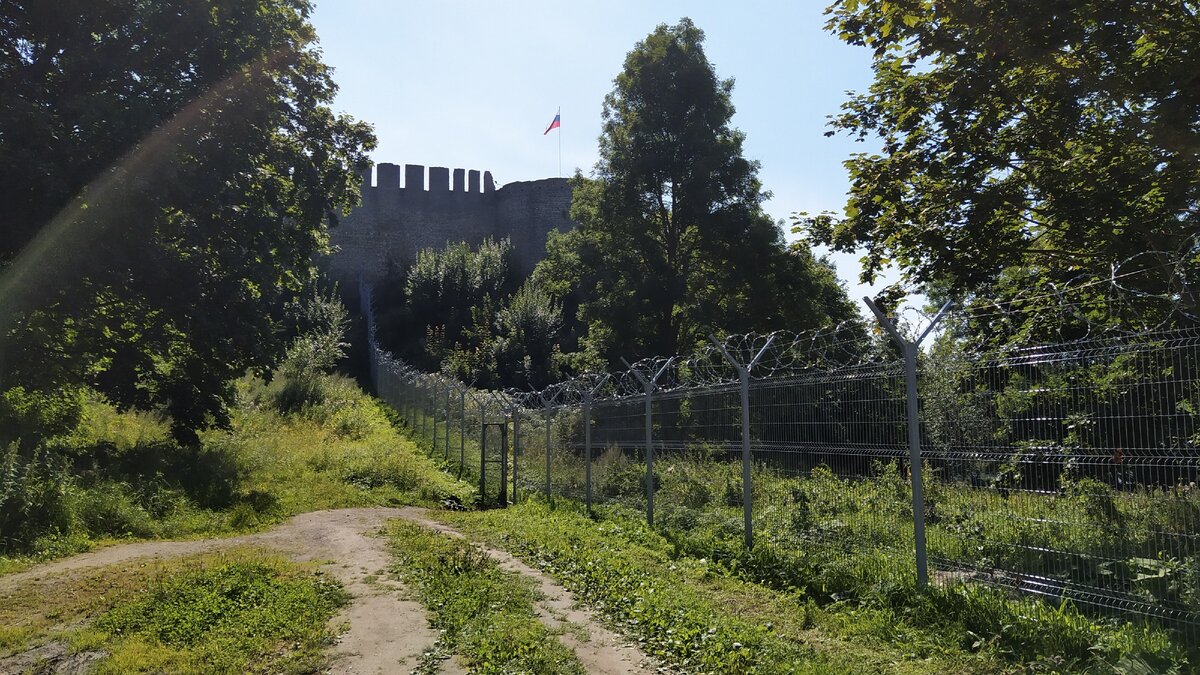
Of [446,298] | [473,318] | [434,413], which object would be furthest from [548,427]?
[446,298]

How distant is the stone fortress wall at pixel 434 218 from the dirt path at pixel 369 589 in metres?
33.4

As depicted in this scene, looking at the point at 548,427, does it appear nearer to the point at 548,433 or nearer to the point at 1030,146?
the point at 548,433

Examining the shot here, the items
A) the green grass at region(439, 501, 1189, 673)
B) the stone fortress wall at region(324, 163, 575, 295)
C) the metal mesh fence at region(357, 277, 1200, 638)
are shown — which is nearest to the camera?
the metal mesh fence at region(357, 277, 1200, 638)

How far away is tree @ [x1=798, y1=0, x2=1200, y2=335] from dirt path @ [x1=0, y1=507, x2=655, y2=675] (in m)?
3.92

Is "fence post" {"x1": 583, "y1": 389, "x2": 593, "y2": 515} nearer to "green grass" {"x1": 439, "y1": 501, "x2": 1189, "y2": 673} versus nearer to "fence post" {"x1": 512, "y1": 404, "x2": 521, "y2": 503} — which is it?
"fence post" {"x1": 512, "y1": 404, "x2": 521, "y2": 503}

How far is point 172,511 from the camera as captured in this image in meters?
12.4

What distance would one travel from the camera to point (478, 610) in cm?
644

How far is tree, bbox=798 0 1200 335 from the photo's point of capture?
770 cm

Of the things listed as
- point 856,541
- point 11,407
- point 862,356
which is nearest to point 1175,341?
point 862,356

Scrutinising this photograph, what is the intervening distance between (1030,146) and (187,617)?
987cm

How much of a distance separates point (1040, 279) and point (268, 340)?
11.4 metres

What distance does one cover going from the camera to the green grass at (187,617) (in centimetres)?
534

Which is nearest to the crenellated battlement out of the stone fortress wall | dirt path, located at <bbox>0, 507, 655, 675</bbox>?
the stone fortress wall

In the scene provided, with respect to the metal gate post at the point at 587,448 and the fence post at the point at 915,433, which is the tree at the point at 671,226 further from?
the fence post at the point at 915,433
